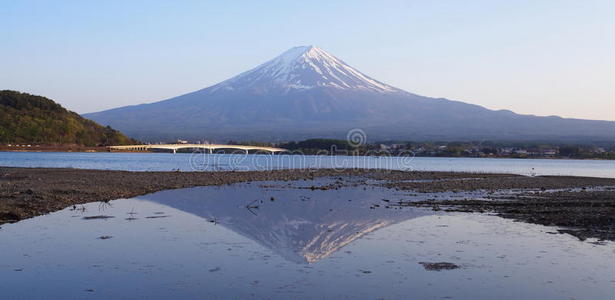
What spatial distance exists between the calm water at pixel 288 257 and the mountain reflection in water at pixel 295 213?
6 cm

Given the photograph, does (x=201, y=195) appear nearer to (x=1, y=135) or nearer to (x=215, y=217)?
(x=215, y=217)

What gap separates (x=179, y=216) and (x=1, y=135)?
268ft

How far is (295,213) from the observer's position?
1783cm

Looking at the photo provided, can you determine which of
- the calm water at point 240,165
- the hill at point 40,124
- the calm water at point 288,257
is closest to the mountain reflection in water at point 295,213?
the calm water at point 288,257

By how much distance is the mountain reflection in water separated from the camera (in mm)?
12582

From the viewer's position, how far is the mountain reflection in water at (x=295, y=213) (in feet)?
41.3

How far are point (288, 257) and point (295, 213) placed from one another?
700 cm

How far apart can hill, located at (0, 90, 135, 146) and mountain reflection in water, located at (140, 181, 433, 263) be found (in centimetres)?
7355

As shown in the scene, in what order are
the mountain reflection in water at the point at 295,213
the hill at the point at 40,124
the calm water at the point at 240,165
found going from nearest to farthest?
the mountain reflection in water at the point at 295,213, the calm water at the point at 240,165, the hill at the point at 40,124

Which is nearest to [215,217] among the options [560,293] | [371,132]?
[560,293]

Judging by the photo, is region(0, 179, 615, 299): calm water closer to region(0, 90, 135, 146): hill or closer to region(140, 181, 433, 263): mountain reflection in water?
region(140, 181, 433, 263): mountain reflection in water

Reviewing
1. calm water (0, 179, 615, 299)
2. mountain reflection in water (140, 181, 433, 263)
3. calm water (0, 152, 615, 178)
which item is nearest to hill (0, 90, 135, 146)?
calm water (0, 152, 615, 178)

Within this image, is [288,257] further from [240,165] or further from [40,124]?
[40,124]

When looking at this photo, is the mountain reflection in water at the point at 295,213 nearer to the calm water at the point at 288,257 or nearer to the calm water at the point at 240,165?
the calm water at the point at 288,257
